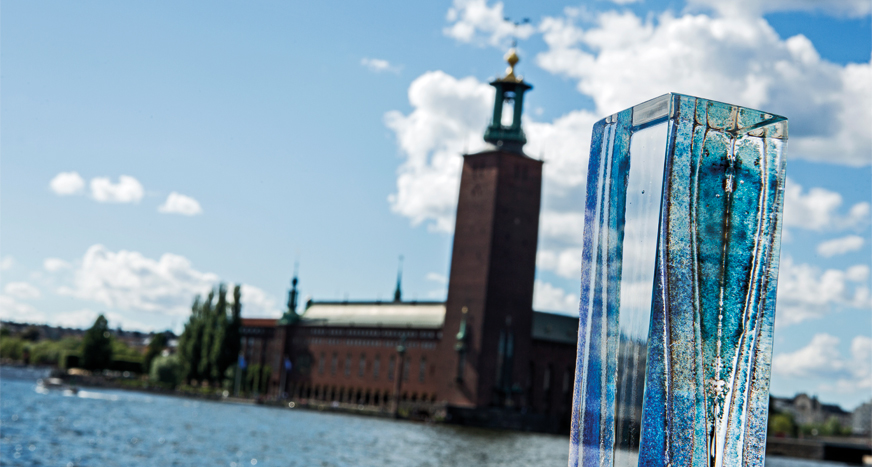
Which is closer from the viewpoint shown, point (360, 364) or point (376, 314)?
point (360, 364)

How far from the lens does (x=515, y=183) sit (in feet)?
207

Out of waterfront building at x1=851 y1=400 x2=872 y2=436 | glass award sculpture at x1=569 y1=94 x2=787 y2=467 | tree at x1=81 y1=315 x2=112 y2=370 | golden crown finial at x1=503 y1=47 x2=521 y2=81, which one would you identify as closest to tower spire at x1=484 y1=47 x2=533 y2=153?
golden crown finial at x1=503 y1=47 x2=521 y2=81

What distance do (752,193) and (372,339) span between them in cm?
6776

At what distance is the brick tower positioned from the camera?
61500 mm

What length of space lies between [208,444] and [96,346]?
194ft

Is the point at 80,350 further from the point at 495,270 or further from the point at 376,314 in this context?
the point at 495,270

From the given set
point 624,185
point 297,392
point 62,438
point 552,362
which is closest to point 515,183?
point 552,362

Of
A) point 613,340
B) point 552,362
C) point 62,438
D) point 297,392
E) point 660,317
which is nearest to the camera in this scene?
point 660,317

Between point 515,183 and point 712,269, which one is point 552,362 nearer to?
point 515,183

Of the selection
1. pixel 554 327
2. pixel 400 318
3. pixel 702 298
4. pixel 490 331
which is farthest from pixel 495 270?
pixel 702 298

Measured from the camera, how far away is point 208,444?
27859 mm

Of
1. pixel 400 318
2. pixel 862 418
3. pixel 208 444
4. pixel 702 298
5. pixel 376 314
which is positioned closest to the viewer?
pixel 702 298

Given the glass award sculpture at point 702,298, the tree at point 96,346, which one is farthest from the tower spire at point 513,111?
the glass award sculpture at point 702,298

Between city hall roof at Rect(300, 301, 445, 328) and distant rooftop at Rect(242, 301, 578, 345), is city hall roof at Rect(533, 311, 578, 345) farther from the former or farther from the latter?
city hall roof at Rect(300, 301, 445, 328)
